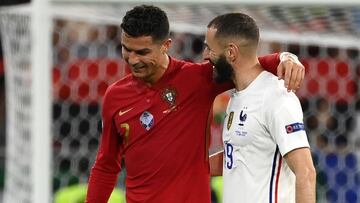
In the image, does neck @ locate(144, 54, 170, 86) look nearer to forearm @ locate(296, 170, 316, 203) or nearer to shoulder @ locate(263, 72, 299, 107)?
shoulder @ locate(263, 72, 299, 107)

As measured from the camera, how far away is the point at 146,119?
10.4 feet

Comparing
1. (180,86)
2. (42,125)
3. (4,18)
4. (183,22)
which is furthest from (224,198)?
(183,22)

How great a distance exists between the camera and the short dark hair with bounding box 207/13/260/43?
9.75 ft

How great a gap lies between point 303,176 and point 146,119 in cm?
60

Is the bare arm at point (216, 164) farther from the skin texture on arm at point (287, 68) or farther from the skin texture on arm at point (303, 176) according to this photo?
the skin texture on arm at point (303, 176)

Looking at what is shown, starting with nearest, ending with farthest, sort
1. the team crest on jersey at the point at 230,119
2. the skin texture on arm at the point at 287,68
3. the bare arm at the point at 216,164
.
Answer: the skin texture on arm at the point at 287,68
the team crest on jersey at the point at 230,119
the bare arm at the point at 216,164

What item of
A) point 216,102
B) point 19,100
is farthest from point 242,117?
point 216,102

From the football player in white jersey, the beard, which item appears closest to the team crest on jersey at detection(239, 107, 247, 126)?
the football player in white jersey

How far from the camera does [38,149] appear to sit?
4.34 m

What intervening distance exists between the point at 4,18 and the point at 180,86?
202 cm

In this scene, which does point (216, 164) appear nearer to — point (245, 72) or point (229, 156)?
point (229, 156)

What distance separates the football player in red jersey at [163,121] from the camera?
3.13 meters

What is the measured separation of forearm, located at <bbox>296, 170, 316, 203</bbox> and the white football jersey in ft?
0.29

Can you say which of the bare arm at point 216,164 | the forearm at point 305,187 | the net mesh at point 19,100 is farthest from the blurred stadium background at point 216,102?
the forearm at point 305,187
